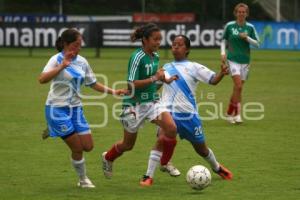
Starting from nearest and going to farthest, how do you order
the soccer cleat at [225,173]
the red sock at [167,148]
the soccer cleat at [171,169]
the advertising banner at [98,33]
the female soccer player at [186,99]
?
the red sock at [167,148]
the female soccer player at [186,99]
the soccer cleat at [225,173]
the soccer cleat at [171,169]
the advertising banner at [98,33]

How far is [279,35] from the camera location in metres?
42.3

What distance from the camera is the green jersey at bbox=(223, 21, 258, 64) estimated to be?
56.2 feet

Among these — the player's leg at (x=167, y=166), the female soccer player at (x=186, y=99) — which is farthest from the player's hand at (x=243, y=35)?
the player's leg at (x=167, y=166)

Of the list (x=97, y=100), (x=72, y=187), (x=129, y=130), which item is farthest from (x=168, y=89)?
(x=97, y=100)

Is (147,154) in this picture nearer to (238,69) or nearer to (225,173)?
(225,173)

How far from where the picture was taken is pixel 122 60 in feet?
114

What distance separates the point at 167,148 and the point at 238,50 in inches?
281

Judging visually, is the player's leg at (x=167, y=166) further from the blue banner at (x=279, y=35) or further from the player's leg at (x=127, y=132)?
the blue banner at (x=279, y=35)

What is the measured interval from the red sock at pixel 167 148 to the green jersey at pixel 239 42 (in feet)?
22.6

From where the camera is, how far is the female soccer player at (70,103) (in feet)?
31.9

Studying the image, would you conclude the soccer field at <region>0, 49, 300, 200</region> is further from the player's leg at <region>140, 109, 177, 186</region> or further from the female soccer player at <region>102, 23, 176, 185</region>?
the female soccer player at <region>102, 23, 176, 185</region>

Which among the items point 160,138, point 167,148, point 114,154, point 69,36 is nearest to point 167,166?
point 167,148

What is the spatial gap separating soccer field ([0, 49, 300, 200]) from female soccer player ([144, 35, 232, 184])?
34 centimetres

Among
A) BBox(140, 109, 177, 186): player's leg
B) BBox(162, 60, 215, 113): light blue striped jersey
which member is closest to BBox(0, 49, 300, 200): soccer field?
BBox(140, 109, 177, 186): player's leg
